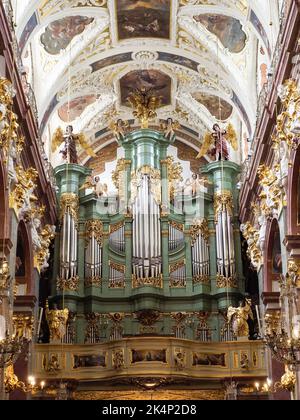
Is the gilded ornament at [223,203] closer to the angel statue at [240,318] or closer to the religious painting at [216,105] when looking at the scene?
the religious painting at [216,105]

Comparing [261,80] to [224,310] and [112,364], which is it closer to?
[224,310]

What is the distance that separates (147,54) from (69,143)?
3.36 m

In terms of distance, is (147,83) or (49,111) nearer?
(49,111)

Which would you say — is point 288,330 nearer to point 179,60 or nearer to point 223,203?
point 223,203

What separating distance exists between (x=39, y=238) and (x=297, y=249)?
6984mm

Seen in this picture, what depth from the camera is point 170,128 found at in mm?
23062

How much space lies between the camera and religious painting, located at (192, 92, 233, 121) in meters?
22.5

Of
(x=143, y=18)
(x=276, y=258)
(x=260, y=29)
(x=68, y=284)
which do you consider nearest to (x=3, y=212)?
(x=68, y=284)

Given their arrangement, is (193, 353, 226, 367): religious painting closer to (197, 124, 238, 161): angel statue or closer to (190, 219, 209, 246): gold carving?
(190, 219, 209, 246): gold carving

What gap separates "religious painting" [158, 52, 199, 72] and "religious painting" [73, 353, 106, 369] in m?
7.83

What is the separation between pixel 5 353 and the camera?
11.8 meters

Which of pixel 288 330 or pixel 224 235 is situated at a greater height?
pixel 224 235

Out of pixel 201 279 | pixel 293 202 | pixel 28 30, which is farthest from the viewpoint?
pixel 201 279
